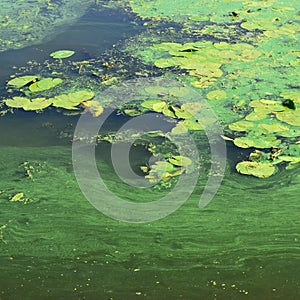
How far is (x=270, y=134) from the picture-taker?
8.27 ft

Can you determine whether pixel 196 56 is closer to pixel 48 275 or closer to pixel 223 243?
pixel 223 243

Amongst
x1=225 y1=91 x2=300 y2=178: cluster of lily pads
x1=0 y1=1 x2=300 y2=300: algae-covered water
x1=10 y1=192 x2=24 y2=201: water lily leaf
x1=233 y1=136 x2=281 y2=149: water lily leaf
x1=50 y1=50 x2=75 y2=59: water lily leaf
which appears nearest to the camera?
x1=0 y1=1 x2=300 y2=300: algae-covered water

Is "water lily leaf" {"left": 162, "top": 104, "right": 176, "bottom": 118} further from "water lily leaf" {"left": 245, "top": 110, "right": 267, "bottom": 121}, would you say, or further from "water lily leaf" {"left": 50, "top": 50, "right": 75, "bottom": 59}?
"water lily leaf" {"left": 50, "top": 50, "right": 75, "bottom": 59}

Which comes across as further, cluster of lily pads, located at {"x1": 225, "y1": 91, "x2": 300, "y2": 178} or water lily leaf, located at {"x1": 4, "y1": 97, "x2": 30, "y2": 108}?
water lily leaf, located at {"x1": 4, "y1": 97, "x2": 30, "y2": 108}

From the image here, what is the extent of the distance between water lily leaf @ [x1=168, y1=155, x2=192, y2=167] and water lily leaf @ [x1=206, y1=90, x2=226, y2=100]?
0.60 metres

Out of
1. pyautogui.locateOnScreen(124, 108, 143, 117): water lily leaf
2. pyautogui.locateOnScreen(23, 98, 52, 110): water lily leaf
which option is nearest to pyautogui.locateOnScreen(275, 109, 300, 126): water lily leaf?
pyautogui.locateOnScreen(124, 108, 143, 117): water lily leaf

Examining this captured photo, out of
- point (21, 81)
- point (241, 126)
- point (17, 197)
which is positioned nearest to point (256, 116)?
point (241, 126)

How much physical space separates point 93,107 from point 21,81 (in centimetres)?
58

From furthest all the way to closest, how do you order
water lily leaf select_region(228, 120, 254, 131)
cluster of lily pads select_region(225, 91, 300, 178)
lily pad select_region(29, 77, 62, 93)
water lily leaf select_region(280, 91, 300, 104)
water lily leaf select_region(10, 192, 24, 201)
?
lily pad select_region(29, 77, 62, 93) → water lily leaf select_region(280, 91, 300, 104) → water lily leaf select_region(228, 120, 254, 131) → cluster of lily pads select_region(225, 91, 300, 178) → water lily leaf select_region(10, 192, 24, 201)

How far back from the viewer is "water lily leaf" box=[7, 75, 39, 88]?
308cm

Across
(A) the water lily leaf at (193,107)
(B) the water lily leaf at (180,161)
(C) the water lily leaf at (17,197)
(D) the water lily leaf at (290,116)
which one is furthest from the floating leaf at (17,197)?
(D) the water lily leaf at (290,116)

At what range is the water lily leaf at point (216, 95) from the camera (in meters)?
2.87

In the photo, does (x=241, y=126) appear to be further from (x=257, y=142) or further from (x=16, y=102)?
(x=16, y=102)

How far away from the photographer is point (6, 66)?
3369mm
